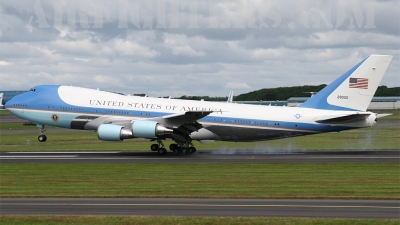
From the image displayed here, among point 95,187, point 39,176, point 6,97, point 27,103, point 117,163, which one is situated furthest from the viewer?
point 6,97

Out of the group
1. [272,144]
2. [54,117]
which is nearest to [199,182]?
[54,117]

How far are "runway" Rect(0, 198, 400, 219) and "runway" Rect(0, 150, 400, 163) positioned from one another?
1581cm

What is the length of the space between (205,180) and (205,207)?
820 centimetres

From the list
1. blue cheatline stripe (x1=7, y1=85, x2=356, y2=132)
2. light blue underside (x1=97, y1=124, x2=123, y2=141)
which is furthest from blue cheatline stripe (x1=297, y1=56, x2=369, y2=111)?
light blue underside (x1=97, y1=124, x2=123, y2=141)

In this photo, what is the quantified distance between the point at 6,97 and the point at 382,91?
392 feet

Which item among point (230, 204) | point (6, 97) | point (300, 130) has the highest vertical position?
point (6, 97)

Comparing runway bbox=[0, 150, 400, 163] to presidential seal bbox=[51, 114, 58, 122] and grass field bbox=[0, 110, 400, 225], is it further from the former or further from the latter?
presidential seal bbox=[51, 114, 58, 122]

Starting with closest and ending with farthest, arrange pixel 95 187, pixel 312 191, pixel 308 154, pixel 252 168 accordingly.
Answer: pixel 312 191 < pixel 95 187 < pixel 252 168 < pixel 308 154

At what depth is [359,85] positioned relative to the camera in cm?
4144

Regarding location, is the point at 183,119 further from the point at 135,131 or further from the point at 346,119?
the point at 346,119

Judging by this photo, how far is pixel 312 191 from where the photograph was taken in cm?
2286

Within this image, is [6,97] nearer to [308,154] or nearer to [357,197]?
[308,154]

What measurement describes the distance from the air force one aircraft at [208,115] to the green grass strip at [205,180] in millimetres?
6461

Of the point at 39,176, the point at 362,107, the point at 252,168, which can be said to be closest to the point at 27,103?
the point at 39,176
